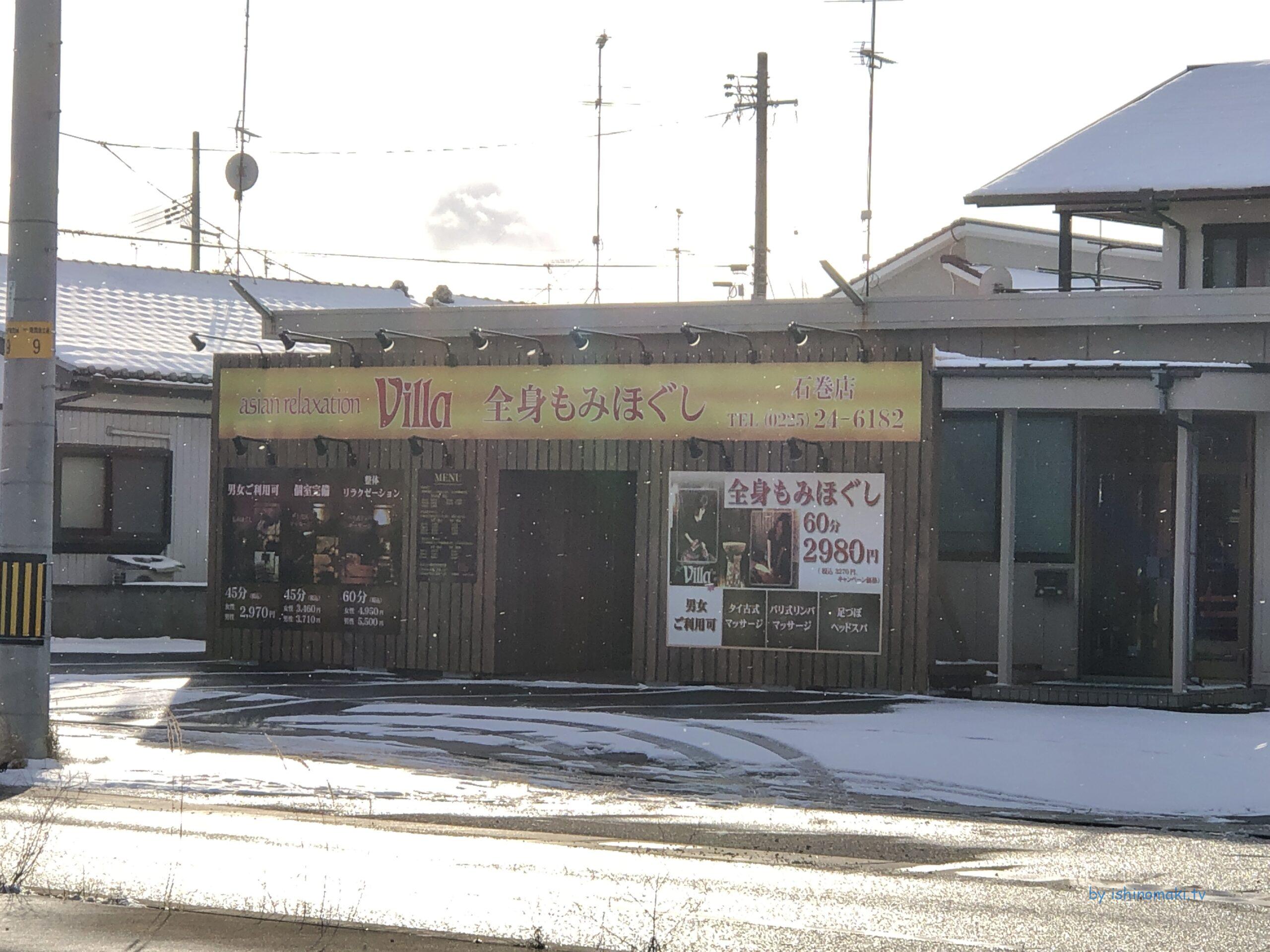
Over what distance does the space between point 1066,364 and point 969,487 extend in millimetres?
2636

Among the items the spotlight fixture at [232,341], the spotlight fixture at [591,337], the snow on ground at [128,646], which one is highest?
the spotlight fixture at [232,341]

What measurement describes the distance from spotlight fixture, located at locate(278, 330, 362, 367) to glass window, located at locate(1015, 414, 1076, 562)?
8218 millimetres

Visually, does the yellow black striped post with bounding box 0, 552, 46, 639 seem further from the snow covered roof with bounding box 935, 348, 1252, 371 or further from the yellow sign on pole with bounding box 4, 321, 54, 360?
the snow covered roof with bounding box 935, 348, 1252, 371

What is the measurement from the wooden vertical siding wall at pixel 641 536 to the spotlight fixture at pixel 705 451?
0.23 feet

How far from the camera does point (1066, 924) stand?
25.1 feet

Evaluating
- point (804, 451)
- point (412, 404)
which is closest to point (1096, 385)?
point (804, 451)

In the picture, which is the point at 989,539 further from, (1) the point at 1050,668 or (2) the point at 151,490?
(2) the point at 151,490

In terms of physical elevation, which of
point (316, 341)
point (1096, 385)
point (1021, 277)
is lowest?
point (1096, 385)

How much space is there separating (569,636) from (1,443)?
31.8ft

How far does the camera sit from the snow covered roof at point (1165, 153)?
21.2m

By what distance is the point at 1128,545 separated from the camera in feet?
64.0

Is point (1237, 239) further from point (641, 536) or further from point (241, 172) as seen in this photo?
point (241, 172)

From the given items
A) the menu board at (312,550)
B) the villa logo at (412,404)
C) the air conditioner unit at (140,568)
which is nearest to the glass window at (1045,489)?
the villa logo at (412,404)

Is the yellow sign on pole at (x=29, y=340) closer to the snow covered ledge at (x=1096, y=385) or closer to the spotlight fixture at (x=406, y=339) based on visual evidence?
the spotlight fixture at (x=406, y=339)
